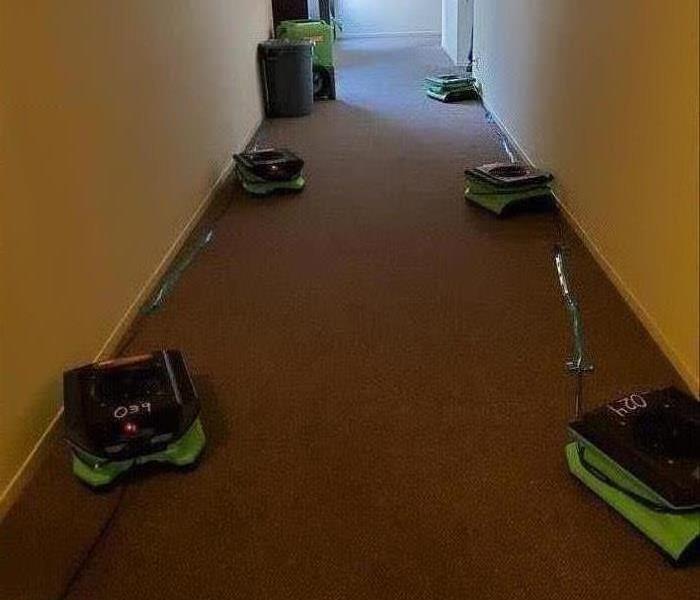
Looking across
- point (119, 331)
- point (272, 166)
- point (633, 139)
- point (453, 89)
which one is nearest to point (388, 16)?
point (453, 89)

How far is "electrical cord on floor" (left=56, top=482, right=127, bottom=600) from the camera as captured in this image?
139cm

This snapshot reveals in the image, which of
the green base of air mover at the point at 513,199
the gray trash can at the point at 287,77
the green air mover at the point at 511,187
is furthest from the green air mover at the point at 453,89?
the green base of air mover at the point at 513,199

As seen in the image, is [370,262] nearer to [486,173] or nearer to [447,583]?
[486,173]

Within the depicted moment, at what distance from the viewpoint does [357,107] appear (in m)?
5.65

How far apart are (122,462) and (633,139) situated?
1.65 metres

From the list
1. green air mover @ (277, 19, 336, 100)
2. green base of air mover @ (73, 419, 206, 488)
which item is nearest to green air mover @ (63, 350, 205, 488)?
green base of air mover @ (73, 419, 206, 488)

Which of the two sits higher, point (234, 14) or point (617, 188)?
point (234, 14)

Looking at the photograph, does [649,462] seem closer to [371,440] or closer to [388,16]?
[371,440]

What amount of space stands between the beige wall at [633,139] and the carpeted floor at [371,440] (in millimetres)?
130

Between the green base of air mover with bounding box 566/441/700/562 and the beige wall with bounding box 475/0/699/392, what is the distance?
1.55 ft

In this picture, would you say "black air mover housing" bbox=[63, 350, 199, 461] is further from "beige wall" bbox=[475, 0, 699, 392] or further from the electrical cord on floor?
"beige wall" bbox=[475, 0, 699, 392]

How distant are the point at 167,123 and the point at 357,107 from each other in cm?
290

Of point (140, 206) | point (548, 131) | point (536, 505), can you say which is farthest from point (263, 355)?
point (548, 131)

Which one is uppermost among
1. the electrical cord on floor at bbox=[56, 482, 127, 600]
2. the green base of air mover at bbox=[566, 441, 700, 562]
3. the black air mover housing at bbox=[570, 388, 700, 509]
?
the black air mover housing at bbox=[570, 388, 700, 509]
